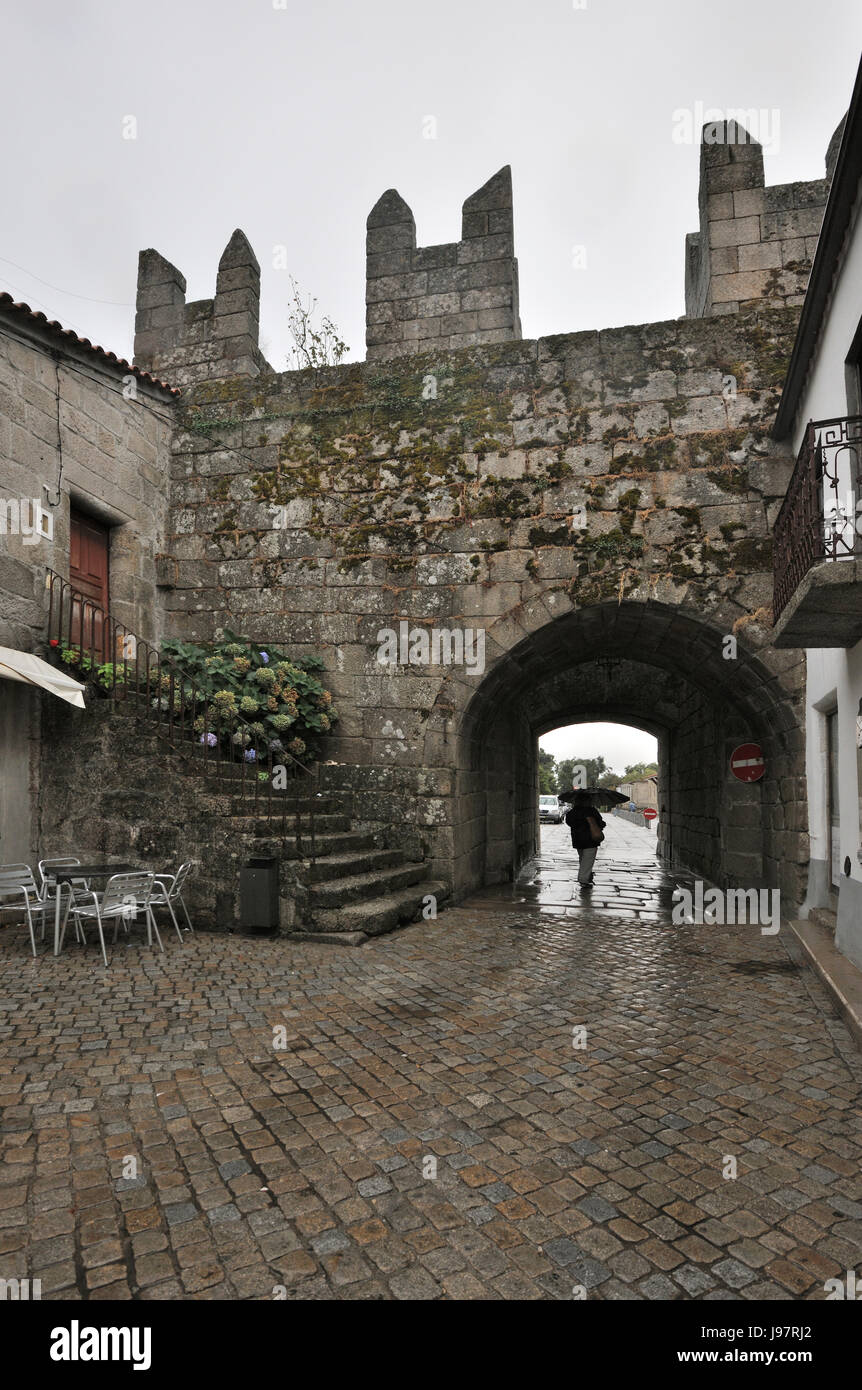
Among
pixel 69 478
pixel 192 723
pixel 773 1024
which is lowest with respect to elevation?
pixel 773 1024

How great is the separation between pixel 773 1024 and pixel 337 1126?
8.67 ft

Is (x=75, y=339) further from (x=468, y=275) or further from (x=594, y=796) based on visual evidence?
(x=594, y=796)

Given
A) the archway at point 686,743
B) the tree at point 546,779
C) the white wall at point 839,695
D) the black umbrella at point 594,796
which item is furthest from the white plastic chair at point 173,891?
the tree at point 546,779

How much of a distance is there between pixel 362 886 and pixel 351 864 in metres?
0.31

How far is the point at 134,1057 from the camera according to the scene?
3.65 metres

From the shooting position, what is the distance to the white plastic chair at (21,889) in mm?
5762

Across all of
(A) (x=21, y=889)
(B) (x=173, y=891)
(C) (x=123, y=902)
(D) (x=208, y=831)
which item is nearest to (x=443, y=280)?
(D) (x=208, y=831)

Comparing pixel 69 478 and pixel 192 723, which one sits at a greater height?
pixel 69 478

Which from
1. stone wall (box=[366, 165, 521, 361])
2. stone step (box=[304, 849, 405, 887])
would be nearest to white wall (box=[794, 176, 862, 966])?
stone wall (box=[366, 165, 521, 361])

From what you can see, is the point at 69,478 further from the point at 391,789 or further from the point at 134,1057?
the point at 134,1057

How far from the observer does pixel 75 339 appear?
797 centimetres

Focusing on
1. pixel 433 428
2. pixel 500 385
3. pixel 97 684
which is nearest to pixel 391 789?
pixel 97 684

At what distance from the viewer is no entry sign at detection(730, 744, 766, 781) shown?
851 cm

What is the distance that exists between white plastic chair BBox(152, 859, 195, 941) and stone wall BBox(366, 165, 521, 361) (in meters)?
6.20
